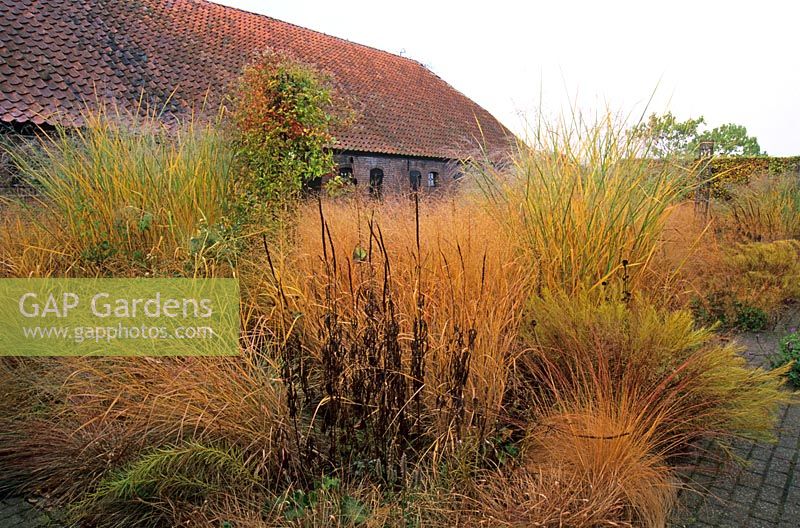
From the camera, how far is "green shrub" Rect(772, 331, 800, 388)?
12.6ft

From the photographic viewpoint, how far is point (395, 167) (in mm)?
18781

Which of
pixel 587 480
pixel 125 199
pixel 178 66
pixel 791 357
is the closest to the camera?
pixel 587 480

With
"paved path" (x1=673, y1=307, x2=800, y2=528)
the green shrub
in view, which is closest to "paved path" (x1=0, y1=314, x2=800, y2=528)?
"paved path" (x1=673, y1=307, x2=800, y2=528)

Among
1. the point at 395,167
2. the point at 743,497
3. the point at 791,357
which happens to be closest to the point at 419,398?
the point at 743,497

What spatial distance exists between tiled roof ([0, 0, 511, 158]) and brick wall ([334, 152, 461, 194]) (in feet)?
1.41

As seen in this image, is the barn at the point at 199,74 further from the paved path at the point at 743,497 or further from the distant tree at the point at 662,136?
the paved path at the point at 743,497

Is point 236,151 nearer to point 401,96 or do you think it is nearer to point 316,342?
point 316,342

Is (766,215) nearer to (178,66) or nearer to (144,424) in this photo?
(144,424)

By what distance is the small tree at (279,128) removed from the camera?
18.5 ft

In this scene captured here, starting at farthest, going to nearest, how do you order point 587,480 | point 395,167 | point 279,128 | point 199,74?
point 395,167 → point 199,74 → point 279,128 → point 587,480

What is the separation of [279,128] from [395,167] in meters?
13.1

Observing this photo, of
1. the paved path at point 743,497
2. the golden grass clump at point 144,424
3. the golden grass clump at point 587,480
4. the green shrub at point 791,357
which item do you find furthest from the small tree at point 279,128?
the green shrub at point 791,357

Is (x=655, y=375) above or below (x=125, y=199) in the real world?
below

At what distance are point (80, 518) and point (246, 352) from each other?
1.01 metres
